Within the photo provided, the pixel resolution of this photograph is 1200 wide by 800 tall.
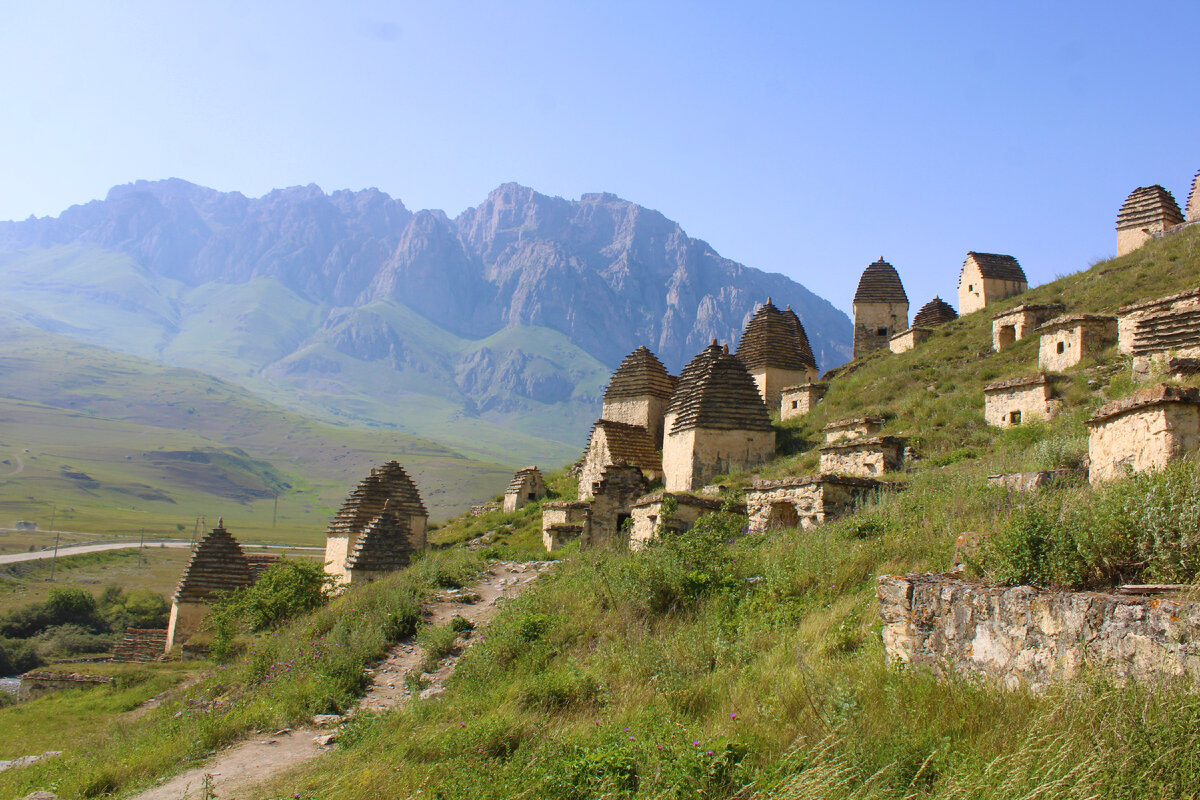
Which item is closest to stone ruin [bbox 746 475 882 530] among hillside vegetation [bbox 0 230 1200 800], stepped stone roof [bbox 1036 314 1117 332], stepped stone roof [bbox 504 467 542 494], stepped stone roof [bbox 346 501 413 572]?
hillside vegetation [bbox 0 230 1200 800]

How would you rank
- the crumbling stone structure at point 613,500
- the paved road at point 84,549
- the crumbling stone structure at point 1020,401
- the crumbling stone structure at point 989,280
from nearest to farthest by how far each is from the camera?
the crumbling stone structure at point 1020,401 → the crumbling stone structure at point 613,500 → the crumbling stone structure at point 989,280 → the paved road at point 84,549

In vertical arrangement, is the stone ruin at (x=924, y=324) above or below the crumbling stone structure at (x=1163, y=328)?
above

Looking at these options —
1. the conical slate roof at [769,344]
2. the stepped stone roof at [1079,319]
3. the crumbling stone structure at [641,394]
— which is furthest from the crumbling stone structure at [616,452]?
the stepped stone roof at [1079,319]

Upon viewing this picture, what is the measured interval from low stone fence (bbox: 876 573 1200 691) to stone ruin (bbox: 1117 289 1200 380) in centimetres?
1153

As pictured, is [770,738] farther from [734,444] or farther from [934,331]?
[934,331]

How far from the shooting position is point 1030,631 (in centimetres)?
558

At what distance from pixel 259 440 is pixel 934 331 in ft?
612

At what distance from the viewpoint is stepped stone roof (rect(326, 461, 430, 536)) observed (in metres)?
25.2

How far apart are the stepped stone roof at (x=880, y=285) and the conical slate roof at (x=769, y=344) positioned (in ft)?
38.1

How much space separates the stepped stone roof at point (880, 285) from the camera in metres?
42.6

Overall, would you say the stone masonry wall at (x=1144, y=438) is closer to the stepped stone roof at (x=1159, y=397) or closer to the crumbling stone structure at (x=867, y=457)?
the stepped stone roof at (x=1159, y=397)

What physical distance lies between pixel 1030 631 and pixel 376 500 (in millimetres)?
22567

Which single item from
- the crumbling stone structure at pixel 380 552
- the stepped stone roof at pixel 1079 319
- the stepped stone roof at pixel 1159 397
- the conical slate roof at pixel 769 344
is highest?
the conical slate roof at pixel 769 344

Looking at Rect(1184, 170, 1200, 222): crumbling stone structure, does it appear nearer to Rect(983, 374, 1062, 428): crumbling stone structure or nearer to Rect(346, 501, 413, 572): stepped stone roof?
Rect(983, 374, 1062, 428): crumbling stone structure
